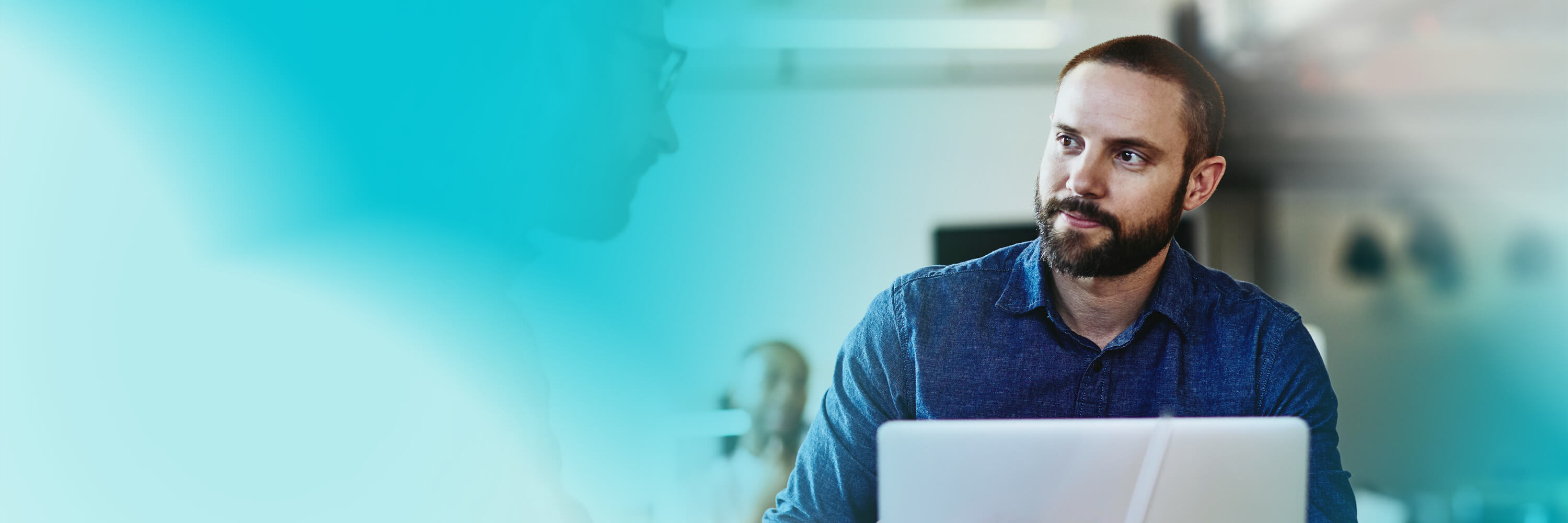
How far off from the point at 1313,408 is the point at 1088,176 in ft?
1.27

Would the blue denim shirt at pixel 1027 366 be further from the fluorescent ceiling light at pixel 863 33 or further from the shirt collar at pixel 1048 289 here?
the fluorescent ceiling light at pixel 863 33

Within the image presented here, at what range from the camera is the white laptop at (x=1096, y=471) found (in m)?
0.76

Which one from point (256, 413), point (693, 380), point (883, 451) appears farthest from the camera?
point (693, 380)

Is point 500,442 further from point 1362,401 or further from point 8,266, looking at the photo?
point 1362,401

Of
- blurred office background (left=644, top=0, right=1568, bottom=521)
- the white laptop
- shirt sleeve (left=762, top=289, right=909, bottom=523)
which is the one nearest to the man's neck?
shirt sleeve (left=762, top=289, right=909, bottom=523)

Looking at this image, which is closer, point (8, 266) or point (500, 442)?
point (8, 266)

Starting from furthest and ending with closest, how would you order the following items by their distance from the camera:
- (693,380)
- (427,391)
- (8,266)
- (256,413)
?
(693,380), (427,391), (256,413), (8,266)

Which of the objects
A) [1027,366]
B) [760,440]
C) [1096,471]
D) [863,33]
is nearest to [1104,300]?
[1027,366]

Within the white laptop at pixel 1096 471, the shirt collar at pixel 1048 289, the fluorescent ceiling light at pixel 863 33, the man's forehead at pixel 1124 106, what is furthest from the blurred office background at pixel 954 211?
the white laptop at pixel 1096 471

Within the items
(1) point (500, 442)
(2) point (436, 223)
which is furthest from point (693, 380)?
(2) point (436, 223)

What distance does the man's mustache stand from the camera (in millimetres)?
1188

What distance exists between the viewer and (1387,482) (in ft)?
10.0

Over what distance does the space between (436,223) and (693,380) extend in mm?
978

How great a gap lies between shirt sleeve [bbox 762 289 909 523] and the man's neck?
0.22 meters
